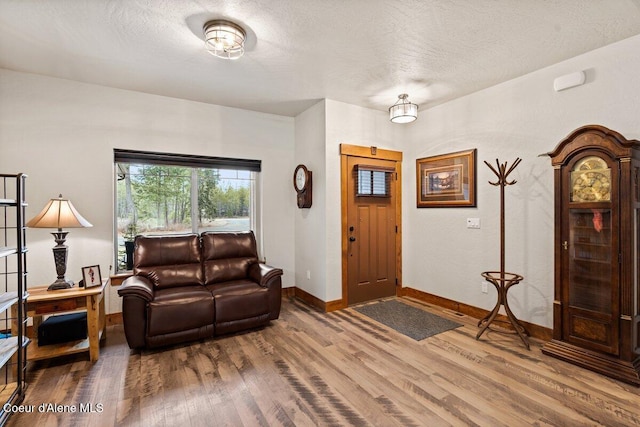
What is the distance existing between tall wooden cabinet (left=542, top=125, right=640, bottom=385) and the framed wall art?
1.03 m

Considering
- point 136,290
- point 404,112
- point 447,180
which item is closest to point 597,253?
point 447,180

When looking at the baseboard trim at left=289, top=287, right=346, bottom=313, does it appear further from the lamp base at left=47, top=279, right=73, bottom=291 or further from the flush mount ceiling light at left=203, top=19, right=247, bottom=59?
the flush mount ceiling light at left=203, top=19, right=247, bottom=59

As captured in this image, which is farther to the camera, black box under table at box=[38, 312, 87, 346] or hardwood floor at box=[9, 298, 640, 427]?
black box under table at box=[38, 312, 87, 346]

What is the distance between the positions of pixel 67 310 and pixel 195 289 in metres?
1.06

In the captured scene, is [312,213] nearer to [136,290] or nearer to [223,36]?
[136,290]

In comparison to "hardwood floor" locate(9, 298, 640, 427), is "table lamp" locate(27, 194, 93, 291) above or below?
above

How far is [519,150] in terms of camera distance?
332 cm

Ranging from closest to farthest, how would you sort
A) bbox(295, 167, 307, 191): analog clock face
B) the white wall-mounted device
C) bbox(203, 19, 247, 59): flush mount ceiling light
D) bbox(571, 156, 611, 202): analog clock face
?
bbox(203, 19, 247, 59): flush mount ceiling light → bbox(571, 156, 611, 202): analog clock face → the white wall-mounted device → bbox(295, 167, 307, 191): analog clock face

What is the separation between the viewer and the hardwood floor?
78.3 inches

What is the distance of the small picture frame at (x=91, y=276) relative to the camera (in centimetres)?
286

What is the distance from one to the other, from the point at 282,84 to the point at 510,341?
11.8 ft

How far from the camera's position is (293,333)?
3330 millimetres

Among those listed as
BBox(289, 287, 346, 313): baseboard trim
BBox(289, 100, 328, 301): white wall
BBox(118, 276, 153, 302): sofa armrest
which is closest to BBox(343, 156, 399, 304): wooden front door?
BBox(289, 287, 346, 313): baseboard trim

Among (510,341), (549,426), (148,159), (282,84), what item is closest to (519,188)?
(510,341)
